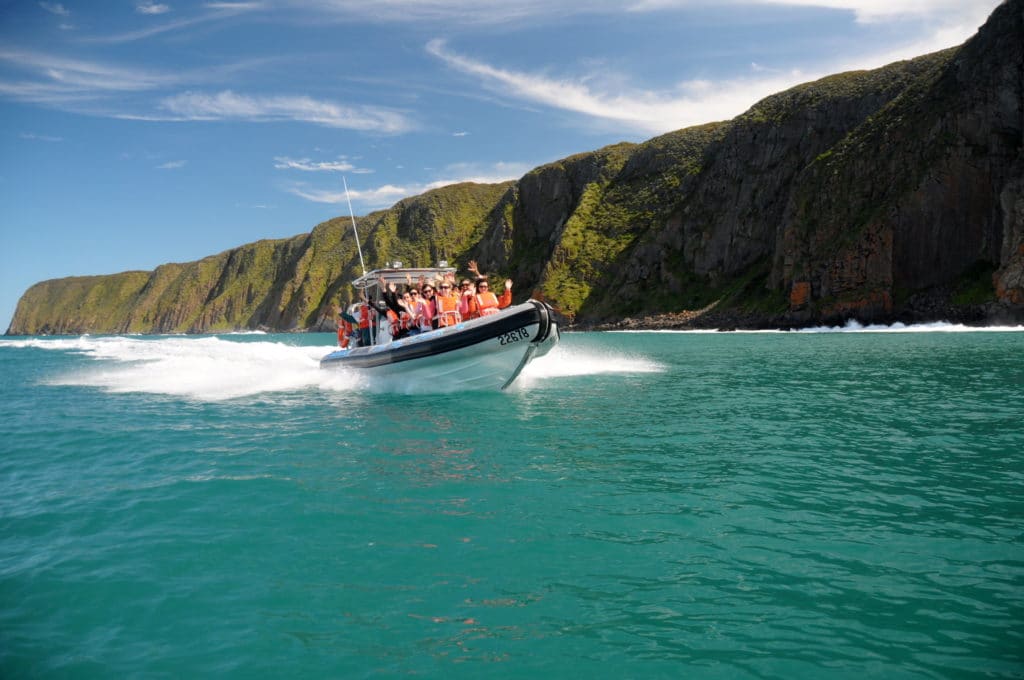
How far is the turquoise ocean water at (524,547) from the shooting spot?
16.7 feet

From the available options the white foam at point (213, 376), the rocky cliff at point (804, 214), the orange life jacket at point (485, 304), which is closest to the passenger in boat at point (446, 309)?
the orange life jacket at point (485, 304)

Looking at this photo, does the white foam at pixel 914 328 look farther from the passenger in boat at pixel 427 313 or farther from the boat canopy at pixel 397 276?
the passenger in boat at pixel 427 313

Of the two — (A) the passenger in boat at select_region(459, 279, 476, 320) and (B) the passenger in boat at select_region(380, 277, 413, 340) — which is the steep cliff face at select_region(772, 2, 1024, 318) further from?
(B) the passenger in boat at select_region(380, 277, 413, 340)

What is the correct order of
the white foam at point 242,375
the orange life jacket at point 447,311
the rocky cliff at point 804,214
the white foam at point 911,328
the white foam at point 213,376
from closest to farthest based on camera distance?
the orange life jacket at point 447,311
the white foam at point 242,375
the white foam at point 213,376
the white foam at point 911,328
the rocky cliff at point 804,214

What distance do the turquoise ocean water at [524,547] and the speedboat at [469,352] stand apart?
148 inches

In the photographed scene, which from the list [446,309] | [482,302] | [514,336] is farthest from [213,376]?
[514,336]

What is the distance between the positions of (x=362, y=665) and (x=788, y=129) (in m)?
108

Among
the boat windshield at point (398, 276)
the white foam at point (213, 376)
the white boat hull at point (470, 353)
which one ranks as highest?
the boat windshield at point (398, 276)

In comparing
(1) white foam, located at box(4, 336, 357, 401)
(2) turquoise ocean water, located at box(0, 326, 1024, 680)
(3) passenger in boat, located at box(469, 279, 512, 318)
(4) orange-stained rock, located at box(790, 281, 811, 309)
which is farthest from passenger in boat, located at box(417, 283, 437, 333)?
(4) orange-stained rock, located at box(790, 281, 811, 309)

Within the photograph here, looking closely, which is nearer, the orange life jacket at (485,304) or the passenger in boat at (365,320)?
the orange life jacket at (485,304)

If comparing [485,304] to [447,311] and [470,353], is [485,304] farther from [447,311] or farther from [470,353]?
[470,353]

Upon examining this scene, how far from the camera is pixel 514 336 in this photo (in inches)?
739

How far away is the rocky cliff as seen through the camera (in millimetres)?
66438

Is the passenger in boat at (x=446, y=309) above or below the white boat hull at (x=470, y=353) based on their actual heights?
above
